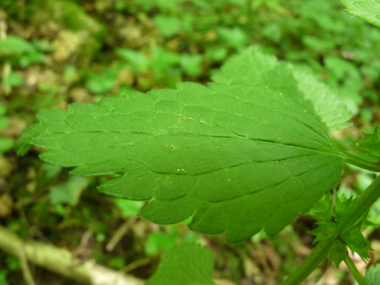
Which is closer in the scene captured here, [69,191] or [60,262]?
[60,262]

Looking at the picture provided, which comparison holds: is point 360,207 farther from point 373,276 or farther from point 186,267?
point 186,267

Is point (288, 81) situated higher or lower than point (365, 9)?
lower

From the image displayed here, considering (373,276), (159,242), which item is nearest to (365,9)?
(373,276)

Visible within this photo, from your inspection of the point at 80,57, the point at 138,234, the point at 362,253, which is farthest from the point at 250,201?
the point at 80,57

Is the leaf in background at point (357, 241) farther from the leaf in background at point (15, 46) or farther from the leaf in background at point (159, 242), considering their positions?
the leaf in background at point (15, 46)

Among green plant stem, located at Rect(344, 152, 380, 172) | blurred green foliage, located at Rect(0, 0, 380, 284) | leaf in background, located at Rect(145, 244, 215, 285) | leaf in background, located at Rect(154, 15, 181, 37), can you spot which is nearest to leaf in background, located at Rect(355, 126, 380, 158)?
green plant stem, located at Rect(344, 152, 380, 172)

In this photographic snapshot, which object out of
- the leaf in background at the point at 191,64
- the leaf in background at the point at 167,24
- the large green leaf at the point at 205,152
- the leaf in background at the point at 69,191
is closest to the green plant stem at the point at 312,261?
the large green leaf at the point at 205,152

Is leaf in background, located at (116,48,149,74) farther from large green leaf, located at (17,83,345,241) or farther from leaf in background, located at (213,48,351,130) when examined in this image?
large green leaf, located at (17,83,345,241)
